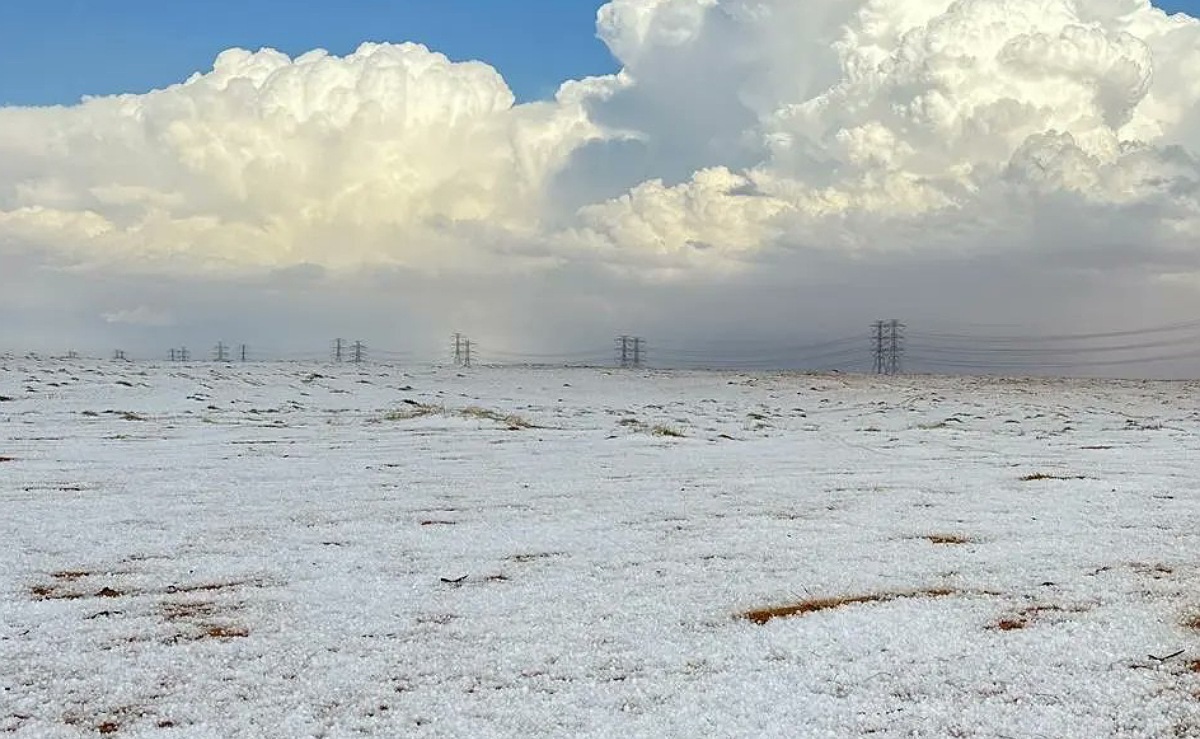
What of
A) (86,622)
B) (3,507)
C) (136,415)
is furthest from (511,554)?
(136,415)

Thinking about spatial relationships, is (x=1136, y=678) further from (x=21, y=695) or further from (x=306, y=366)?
(x=306, y=366)

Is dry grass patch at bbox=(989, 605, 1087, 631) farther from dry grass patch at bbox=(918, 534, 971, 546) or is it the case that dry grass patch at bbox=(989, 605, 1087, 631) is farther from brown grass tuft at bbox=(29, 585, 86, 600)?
brown grass tuft at bbox=(29, 585, 86, 600)

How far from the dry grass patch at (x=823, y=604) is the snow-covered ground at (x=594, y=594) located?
0.03 m

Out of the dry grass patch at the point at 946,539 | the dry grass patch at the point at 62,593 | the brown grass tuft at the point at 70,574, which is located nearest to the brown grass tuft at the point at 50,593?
the dry grass patch at the point at 62,593

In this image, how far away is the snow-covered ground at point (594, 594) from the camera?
10.8ft

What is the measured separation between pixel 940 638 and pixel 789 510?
317 cm

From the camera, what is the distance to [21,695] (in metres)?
3.43

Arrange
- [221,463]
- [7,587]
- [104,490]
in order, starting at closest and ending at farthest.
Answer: [7,587] → [104,490] → [221,463]

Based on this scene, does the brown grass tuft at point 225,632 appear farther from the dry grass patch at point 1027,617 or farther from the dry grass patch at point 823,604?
the dry grass patch at point 1027,617

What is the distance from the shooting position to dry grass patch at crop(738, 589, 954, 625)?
423 cm

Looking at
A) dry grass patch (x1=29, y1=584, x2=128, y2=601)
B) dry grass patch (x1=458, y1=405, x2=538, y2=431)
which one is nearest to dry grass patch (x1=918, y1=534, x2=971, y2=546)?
dry grass patch (x1=29, y1=584, x2=128, y2=601)

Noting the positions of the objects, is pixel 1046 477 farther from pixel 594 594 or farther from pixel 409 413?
pixel 409 413

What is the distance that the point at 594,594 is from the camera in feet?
15.2

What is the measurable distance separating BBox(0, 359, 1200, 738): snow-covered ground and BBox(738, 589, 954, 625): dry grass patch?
0.03 meters
